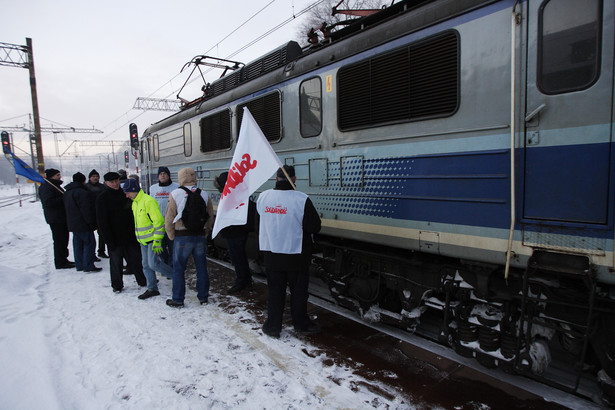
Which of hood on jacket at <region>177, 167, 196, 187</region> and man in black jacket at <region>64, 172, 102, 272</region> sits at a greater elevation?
hood on jacket at <region>177, 167, 196, 187</region>

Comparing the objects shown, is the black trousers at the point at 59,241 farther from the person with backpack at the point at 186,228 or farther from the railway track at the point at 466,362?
the railway track at the point at 466,362

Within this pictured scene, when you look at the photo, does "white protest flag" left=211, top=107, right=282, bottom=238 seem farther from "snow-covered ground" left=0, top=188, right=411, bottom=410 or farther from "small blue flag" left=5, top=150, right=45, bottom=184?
"small blue flag" left=5, top=150, right=45, bottom=184

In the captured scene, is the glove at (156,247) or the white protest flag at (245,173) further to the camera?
the glove at (156,247)

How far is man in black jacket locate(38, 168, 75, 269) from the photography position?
6.95 meters

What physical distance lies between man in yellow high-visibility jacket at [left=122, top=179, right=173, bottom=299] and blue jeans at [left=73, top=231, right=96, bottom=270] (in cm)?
209

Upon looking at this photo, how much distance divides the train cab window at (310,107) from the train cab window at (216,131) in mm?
2246

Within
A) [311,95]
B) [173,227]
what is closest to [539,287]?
[311,95]

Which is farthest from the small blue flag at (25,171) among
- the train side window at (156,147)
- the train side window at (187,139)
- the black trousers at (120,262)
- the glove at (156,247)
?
the glove at (156,247)

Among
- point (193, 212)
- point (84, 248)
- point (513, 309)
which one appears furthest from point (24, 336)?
point (513, 309)

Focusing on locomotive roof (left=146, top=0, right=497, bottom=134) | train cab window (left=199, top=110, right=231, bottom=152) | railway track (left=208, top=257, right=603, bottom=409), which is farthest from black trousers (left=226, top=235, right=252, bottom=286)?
locomotive roof (left=146, top=0, right=497, bottom=134)

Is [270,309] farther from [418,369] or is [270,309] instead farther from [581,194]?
[581,194]

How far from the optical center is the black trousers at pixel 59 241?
704 cm

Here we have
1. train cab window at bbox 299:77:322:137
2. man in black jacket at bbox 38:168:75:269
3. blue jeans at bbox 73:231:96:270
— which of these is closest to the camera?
train cab window at bbox 299:77:322:137

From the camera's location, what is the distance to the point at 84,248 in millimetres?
6902
